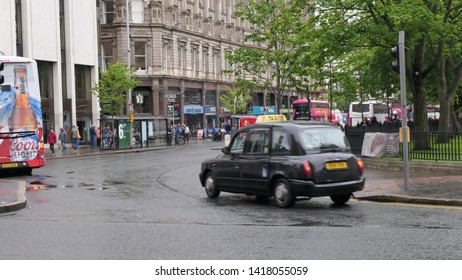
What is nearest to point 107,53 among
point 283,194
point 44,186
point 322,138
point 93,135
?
point 93,135

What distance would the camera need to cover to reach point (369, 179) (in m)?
17.9

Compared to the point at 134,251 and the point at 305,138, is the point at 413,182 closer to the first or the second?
the point at 305,138

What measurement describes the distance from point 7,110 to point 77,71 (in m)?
30.7

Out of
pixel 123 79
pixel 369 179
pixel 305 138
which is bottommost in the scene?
pixel 369 179

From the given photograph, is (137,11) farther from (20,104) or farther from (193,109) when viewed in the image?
(20,104)

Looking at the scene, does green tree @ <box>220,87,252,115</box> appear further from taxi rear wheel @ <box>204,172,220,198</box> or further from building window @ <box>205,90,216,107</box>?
taxi rear wheel @ <box>204,172,220,198</box>

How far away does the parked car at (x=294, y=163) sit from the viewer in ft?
39.6

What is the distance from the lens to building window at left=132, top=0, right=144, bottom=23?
65.6 metres

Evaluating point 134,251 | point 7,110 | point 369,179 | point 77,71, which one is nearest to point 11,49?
point 77,71

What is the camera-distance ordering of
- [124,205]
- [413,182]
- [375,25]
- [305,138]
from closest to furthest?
[305,138]
[124,205]
[413,182]
[375,25]

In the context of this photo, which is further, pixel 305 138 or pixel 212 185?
pixel 212 185

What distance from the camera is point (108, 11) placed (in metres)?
66.1

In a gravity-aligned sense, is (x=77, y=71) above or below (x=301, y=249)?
above

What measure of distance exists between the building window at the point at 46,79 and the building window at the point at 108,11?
1935 centimetres
